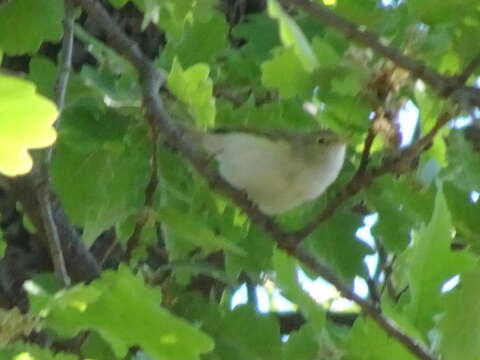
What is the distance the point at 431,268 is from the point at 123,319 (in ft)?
1.25

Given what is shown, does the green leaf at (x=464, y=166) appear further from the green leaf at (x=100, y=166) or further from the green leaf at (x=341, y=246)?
the green leaf at (x=100, y=166)

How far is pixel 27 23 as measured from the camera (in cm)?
146

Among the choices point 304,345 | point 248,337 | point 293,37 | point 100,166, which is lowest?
point 304,345

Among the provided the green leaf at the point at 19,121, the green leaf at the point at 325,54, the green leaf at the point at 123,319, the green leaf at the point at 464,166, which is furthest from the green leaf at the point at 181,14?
the green leaf at the point at 19,121

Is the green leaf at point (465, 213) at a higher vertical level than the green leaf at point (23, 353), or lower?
higher

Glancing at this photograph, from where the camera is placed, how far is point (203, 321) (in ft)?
4.85

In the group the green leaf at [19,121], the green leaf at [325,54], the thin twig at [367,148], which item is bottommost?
the green leaf at [19,121]

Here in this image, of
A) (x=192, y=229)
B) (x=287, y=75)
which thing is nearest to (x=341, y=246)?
(x=192, y=229)

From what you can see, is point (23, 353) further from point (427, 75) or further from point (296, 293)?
point (427, 75)

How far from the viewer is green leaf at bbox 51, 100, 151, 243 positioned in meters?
1.44

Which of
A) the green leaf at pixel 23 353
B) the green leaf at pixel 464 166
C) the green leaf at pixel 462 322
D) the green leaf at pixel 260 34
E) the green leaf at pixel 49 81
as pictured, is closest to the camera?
the green leaf at pixel 23 353

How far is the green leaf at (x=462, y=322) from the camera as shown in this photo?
3.69 ft

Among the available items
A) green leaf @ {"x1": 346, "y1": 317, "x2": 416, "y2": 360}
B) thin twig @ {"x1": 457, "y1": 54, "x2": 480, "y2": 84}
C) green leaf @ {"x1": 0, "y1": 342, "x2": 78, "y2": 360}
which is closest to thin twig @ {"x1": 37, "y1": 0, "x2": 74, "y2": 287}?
green leaf @ {"x1": 0, "y1": 342, "x2": 78, "y2": 360}

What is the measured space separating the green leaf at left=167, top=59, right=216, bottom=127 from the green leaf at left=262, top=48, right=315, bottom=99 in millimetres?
74
